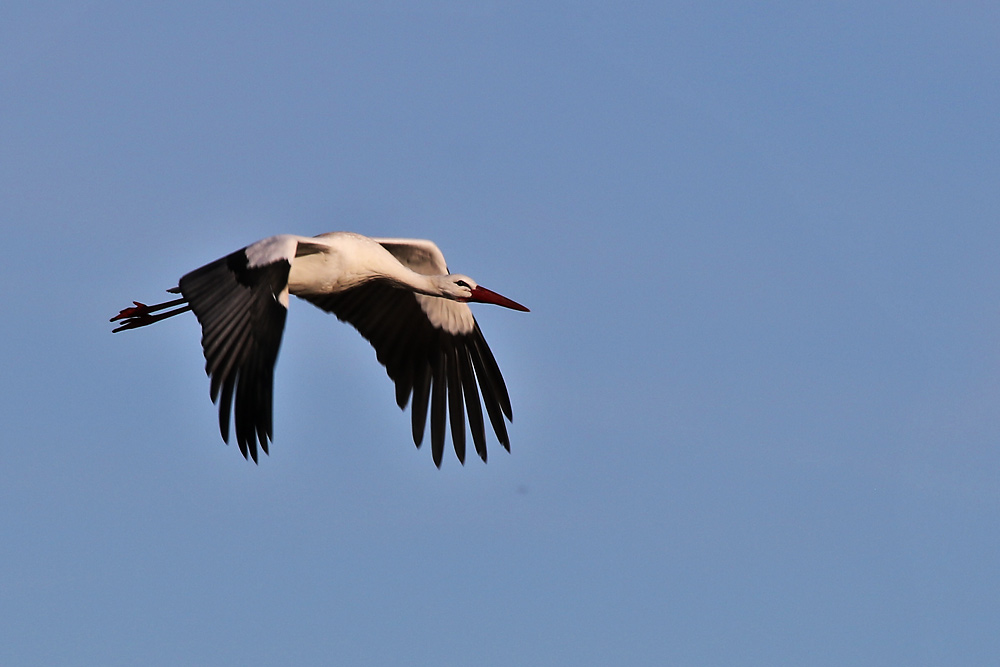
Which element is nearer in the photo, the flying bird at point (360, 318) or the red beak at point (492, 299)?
the flying bird at point (360, 318)

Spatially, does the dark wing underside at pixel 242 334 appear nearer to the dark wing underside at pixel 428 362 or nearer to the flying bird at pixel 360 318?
the flying bird at pixel 360 318

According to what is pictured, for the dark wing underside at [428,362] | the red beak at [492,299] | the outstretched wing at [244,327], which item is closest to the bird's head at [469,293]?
the red beak at [492,299]

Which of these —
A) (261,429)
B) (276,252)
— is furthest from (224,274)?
(261,429)

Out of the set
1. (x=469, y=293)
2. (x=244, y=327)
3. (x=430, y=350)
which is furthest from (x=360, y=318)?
(x=244, y=327)

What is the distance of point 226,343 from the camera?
422 inches

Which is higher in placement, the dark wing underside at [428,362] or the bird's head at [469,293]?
the bird's head at [469,293]

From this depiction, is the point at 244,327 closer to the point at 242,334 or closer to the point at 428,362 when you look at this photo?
the point at 242,334

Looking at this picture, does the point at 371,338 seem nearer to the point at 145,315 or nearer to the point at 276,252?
the point at 145,315

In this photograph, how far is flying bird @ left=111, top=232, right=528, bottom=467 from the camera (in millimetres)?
10672

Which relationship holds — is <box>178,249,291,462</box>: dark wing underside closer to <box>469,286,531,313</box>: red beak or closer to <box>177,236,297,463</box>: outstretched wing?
<box>177,236,297,463</box>: outstretched wing

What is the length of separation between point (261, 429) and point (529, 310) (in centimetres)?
429

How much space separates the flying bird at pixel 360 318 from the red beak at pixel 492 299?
0.03ft

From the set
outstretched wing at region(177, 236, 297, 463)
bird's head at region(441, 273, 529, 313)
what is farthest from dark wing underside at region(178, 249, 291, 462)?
bird's head at region(441, 273, 529, 313)

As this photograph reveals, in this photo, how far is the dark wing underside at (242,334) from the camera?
10602 millimetres
